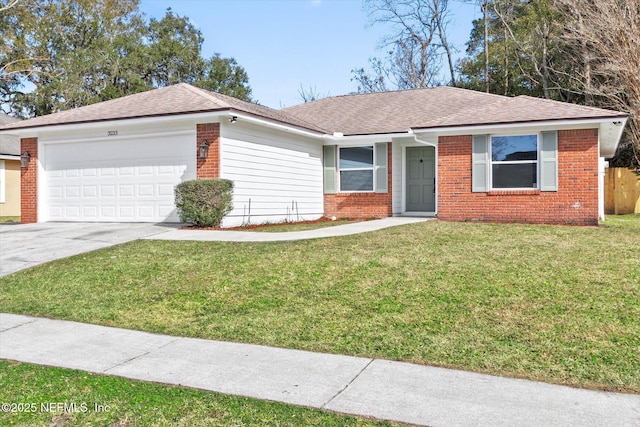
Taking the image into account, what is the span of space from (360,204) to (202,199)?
247 inches

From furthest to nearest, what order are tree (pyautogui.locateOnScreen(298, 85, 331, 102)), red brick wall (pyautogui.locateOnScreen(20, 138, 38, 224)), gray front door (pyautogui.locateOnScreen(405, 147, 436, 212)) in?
tree (pyautogui.locateOnScreen(298, 85, 331, 102))
gray front door (pyautogui.locateOnScreen(405, 147, 436, 212))
red brick wall (pyautogui.locateOnScreen(20, 138, 38, 224))

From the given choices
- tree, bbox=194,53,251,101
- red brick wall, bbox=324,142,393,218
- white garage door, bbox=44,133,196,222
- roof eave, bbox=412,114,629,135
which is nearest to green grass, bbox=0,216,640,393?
roof eave, bbox=412,114,629,135

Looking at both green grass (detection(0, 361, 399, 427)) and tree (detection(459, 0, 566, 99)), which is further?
tree (detection(459, 0, 566, 99))

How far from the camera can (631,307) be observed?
19.6 feet

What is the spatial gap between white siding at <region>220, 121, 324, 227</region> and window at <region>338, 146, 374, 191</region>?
2.51ft

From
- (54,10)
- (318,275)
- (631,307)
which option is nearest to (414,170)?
(318,275)

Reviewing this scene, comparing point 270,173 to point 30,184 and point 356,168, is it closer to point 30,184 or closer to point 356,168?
point 356,168

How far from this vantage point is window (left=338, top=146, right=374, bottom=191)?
1733cm

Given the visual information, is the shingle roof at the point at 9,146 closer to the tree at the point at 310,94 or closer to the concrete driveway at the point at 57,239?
the concrete driveway at the point at 57,239

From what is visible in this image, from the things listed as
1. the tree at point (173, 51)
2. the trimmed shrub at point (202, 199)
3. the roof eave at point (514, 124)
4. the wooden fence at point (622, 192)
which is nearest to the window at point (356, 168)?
the roof eave at point (514, 124)

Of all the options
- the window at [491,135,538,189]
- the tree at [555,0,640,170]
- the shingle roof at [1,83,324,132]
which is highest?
the tree at [555,0,640,170]

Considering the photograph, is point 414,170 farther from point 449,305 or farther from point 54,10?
point 54,10

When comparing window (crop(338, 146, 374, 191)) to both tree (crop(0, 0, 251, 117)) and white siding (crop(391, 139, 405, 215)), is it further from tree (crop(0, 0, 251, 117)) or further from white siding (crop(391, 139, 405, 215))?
tree (crop(0, 0, 251, 117))

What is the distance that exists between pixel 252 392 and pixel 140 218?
1113cm
